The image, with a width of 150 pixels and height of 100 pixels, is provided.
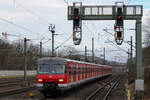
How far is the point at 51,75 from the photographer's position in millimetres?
18547

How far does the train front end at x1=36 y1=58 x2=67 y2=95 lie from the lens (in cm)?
1830

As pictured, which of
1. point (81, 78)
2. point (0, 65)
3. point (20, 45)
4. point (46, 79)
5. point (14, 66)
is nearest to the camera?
point (46, 79)

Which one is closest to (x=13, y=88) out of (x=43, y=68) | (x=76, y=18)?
(x=43, y=68)

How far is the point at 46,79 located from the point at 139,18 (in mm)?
8420

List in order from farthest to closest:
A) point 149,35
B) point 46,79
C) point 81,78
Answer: point 149,35 → point 81,78 → point 46,79

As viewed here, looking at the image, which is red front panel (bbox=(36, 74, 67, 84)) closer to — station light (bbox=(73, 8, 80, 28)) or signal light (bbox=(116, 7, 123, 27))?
station light (bbox=(73, 8, 80, 28))

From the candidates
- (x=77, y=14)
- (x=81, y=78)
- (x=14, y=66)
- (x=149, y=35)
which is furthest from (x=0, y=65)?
(x=77, y=14)

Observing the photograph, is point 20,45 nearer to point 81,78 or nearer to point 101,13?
point 81,78

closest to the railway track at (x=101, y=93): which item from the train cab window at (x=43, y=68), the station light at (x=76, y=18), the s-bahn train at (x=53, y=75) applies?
the s-bahn train at (x=53, y=75)

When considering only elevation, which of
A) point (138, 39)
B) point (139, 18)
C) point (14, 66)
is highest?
point (139, 18)

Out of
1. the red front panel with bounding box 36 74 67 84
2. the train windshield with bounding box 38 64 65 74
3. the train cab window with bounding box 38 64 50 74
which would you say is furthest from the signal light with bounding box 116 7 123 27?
the train cab window with bounding box 38 64 50 74

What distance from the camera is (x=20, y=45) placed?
76.4 metres

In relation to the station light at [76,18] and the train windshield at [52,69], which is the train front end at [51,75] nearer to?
the train windshield at [52,69]

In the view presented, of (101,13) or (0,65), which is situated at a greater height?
(101,13)
